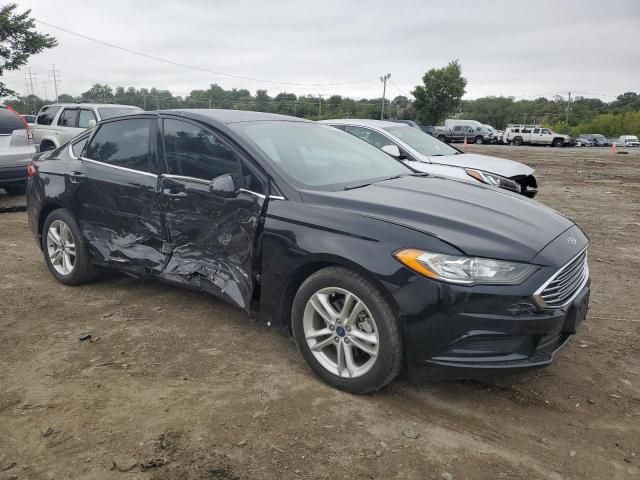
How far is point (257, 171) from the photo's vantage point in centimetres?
344

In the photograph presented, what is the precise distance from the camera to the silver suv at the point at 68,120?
38.2ft

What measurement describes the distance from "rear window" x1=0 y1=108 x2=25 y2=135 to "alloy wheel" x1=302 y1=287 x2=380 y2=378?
26.1ft

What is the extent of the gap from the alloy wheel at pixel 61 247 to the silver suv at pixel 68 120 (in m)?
7.20

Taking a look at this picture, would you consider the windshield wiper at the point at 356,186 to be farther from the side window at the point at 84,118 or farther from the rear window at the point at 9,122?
the side window at the point at 84,118

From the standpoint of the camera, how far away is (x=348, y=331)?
3006 mm

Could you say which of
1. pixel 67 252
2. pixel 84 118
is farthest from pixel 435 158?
pixel 84 118

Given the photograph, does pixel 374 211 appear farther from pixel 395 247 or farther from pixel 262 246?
pixel 262 246

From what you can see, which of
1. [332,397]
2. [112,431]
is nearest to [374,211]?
[332,397]

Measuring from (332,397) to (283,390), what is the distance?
0.29m

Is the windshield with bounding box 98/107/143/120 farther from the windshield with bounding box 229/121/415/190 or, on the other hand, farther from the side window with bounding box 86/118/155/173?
the windshield with bounding box 229/121/415/190

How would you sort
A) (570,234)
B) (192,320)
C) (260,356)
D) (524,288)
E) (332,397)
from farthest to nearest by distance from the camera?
(192,320)
(260,356)
(570,234)
(332,397)
(524,288)

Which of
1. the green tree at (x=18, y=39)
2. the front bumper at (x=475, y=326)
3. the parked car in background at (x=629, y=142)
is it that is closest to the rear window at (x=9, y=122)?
the front bumper at (x=475, y=326)

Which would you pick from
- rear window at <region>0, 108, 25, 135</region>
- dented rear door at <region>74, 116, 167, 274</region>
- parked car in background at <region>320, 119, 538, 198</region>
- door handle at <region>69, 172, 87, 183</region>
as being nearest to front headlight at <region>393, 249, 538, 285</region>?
dented rear door at <region>74, 116, 167, 274</region>

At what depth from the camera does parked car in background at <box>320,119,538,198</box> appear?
24.7 feet
